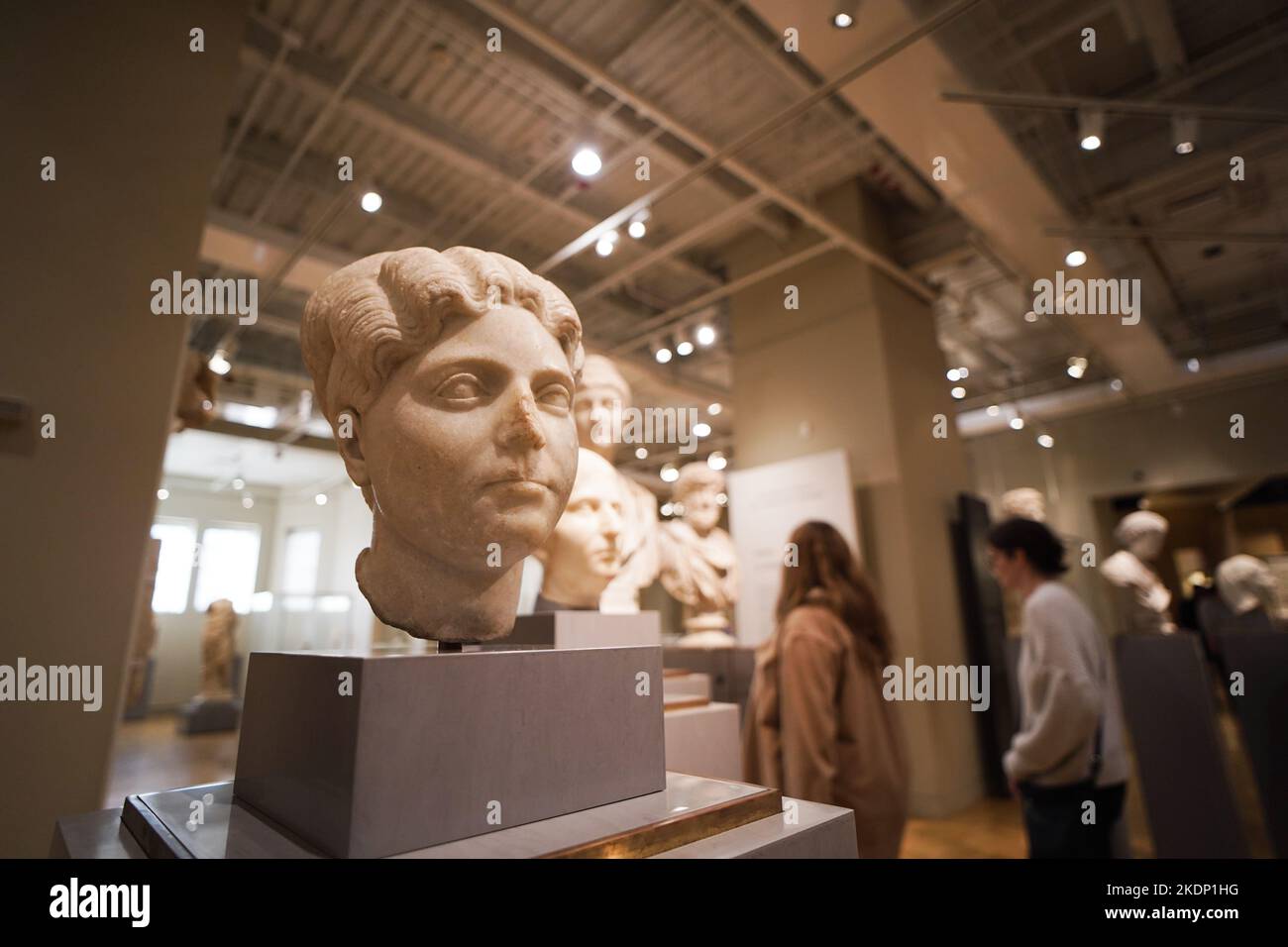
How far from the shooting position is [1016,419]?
29.3 ft

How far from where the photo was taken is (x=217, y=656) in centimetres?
866

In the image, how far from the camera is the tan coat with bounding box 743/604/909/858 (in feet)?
7.12

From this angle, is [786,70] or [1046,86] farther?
[1046,86]

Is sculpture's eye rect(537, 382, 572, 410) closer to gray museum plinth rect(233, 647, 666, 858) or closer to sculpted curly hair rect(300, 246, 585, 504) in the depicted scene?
sculpted curly hair rect(300, 246, 585, 504)

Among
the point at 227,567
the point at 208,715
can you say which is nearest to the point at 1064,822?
the point at 208,715

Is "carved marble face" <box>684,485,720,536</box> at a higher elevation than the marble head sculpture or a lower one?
higher

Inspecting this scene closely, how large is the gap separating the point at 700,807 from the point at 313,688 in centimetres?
65

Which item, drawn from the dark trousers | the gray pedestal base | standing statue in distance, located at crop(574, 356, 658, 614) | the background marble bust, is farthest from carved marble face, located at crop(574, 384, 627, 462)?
the gray pedestal base

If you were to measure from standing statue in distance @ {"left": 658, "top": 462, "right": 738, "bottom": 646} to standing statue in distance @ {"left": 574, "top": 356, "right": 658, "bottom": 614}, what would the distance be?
90 cm

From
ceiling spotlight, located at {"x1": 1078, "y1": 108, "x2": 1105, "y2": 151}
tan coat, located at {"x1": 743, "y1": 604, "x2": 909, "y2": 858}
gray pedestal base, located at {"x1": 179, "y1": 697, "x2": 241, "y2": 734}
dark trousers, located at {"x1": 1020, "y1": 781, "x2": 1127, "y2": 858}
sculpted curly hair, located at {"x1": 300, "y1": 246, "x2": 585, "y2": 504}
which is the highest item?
ceiling spotlight, located at {"x1": 1078, "y1": 108, "x2": 1105, "y2": 151}

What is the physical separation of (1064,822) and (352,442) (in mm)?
2840

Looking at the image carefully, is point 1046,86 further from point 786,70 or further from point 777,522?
point 777,522

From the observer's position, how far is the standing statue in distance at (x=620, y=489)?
9.55ft
